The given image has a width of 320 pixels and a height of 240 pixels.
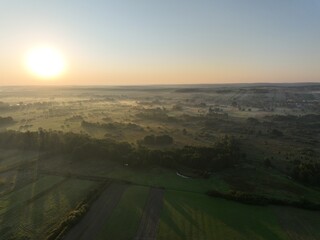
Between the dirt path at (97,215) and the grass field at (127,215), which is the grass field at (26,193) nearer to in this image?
the dirt path at (97,215)

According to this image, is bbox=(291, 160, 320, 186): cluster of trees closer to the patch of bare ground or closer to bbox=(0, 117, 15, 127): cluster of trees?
the patch of bare ground

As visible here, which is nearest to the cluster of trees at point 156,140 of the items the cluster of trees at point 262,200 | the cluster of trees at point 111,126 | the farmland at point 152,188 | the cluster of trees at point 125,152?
the farmland at point 152,188

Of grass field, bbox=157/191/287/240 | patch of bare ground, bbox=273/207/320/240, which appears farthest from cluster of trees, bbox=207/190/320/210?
grass field, bbox=157/191/287/240

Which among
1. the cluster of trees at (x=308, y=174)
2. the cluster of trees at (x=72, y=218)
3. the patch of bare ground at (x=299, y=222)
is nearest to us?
the cluster of trees at (x=72, y=218)

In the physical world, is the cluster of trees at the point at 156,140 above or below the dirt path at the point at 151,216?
above

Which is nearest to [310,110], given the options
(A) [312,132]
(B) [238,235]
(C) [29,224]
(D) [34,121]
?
(A) [312,132]

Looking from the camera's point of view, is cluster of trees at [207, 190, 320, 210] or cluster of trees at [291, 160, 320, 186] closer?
cluster of trees at [207, 190, 320, 210]

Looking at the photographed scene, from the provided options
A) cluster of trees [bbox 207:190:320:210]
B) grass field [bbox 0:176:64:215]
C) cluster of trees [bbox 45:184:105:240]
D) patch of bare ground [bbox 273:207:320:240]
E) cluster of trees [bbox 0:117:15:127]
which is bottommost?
patch of bare ground [bbox 273:207:320:240]
